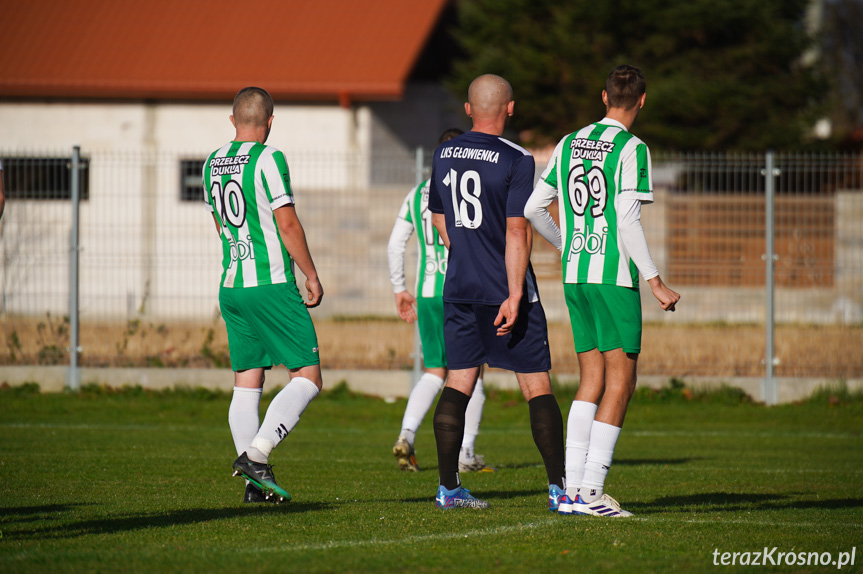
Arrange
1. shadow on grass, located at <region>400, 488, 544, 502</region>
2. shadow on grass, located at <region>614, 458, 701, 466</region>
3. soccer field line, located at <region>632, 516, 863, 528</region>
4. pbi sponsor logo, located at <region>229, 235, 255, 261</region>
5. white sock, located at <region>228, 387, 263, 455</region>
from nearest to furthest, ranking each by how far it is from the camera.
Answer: soccer field line, located at <region>632, 516, 863, 528</region>
pbi sponsor logo, located at <region>229, 235, 255, 261</region>
white sock, located at <region>228, 387, 263, 455</region>
shadow on grass, located at <region>400, 488, 544, 502</region>
shadow on grass, located at <region>614, 458, 701, 466</region>

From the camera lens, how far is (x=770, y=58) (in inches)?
1076

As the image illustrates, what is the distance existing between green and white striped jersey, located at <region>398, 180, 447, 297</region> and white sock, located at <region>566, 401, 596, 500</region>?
8.67 ft

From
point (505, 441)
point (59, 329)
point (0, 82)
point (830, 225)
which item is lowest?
point (505, 441)

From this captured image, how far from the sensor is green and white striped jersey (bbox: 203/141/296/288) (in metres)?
5.88

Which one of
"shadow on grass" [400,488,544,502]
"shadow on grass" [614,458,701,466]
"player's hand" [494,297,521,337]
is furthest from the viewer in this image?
"shadow on grass" [614,458,701,466]

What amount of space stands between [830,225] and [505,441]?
608 centimetres

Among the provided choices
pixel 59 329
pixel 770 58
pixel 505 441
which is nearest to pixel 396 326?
pixel 505 441

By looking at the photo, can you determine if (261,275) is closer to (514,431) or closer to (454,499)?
(454,499)

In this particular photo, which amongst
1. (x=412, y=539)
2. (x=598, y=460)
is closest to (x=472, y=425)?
(x=598, y=460)

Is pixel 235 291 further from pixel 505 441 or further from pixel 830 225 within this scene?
pixel 830 225

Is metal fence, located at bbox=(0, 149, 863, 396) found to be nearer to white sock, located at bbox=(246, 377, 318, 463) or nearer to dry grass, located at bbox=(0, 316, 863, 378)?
dry grass, located at bbox=(0, 316, 863, 378)

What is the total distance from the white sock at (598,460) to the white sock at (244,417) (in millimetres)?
1932

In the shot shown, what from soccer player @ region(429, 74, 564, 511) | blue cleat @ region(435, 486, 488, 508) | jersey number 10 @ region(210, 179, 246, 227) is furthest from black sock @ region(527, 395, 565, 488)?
jersey number 10 @ region(210, 179, 246, 227)

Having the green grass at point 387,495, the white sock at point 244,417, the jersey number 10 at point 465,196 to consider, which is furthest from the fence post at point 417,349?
the jersey number 10 at point 465,196
